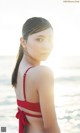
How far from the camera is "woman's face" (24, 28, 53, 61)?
164 centimetres

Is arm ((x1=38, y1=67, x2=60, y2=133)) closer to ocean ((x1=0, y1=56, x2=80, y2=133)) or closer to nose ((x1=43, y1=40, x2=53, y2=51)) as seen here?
nose ((x1=43, y1=40, x2=53, y2=51))

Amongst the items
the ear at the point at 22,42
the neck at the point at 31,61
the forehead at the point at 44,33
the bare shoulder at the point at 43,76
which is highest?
the forehead at the point at 44,33

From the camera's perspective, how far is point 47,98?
5.27 ft

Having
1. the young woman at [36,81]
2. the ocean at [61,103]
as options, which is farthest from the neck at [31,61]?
the ocean at [61,103]

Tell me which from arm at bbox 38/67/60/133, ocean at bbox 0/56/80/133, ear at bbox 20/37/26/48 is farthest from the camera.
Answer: ocean at bbox 0/56/80/133

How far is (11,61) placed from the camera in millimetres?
14562

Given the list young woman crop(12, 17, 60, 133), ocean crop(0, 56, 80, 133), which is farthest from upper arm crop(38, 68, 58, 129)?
ocean crop(0, 56, 80, 133)

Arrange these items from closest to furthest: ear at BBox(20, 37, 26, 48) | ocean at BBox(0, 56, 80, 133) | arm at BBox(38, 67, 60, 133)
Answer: arm at BBox(38, 67, 60, 133) → ear at BBox(20, 37, 26, 48) → ocean at BBox(0, 56, 80, 133)

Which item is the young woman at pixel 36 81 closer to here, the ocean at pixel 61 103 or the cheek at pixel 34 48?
the cheek at pixel 34 48

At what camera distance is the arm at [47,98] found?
1.60 m

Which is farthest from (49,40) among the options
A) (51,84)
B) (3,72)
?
(3,72)

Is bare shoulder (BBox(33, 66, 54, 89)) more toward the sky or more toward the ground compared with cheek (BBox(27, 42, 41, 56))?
more toward the ground

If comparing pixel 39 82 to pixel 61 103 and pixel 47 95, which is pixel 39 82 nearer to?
pixel 47 95

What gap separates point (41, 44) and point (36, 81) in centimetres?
15
